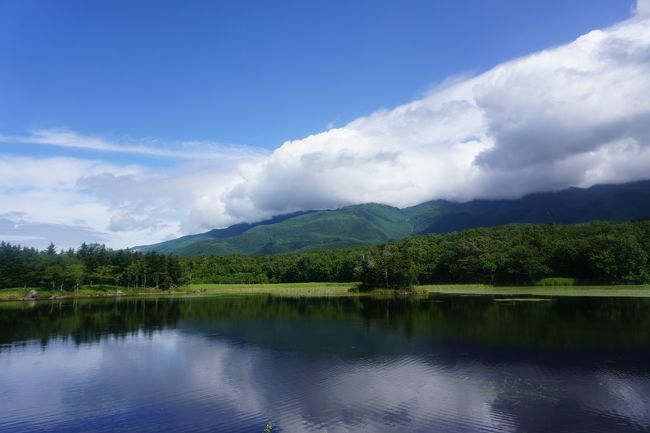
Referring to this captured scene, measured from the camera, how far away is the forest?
99062 mm

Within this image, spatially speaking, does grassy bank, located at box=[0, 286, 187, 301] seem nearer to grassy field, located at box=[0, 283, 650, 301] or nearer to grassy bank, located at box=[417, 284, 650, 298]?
grassy field, located at box=[0, 283, 650, 301]

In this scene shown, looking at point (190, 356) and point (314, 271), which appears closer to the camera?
point (190, 356)

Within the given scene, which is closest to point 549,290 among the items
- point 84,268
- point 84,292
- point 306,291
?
point 306,291

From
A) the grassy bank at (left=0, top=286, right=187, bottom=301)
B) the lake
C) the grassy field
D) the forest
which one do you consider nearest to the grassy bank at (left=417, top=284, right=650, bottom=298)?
the grassy field

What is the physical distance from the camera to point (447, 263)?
123312 mm

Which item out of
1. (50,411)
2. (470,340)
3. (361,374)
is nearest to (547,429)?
(361,374)

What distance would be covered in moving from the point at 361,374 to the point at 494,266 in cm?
9321

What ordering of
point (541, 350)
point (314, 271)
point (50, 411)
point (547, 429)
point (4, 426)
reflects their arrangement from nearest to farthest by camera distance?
point (547, 429) < point (4, 426) < point (50, 411) < point (541, 350) < point (314, 271)

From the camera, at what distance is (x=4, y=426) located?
755 inches

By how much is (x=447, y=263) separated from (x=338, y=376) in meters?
103

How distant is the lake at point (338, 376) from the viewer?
1902 cm

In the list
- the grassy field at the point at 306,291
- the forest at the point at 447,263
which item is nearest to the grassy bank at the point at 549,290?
the grassy field at the point at 306,291

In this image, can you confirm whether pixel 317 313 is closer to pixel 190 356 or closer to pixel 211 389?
pixel 190 356

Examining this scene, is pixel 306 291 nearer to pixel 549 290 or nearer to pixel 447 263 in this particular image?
pixel 447 263
